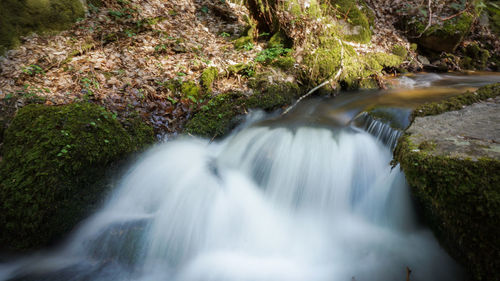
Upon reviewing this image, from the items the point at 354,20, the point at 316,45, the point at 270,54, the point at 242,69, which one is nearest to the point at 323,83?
the point at 316,45

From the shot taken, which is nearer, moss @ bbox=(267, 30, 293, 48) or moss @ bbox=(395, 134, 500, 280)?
moss @ bbox=(395, 134, 500, 280)

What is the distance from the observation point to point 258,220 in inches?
134

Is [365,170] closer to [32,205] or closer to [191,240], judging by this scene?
[191,240]

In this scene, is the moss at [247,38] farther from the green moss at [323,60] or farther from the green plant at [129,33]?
the green plant at [129,33]

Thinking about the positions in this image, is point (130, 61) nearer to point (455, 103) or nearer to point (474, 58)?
point (455, 103)

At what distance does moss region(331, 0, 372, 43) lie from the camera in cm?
740

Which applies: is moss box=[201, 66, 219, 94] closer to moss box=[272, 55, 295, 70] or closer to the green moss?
moss box=[272, 55, 295, 70]

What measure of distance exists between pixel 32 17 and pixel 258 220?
5859 mm

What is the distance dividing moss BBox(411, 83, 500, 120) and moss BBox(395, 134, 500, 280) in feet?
4.86

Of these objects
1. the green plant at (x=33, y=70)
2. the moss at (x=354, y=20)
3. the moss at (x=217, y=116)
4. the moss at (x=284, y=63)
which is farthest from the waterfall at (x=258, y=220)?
the moss at (x=354, y=20)

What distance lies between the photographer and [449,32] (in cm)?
809

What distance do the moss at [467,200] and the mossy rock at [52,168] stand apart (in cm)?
359

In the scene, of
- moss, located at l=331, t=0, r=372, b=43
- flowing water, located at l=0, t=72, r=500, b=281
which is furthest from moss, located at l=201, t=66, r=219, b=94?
moss, located at l=331, t=0, r=372, b=43

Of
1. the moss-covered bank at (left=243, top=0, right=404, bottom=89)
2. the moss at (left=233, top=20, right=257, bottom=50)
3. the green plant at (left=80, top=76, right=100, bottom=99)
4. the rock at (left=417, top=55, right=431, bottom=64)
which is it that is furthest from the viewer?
the rock at (left=417, top=55, right=431, bottom=64)
